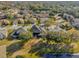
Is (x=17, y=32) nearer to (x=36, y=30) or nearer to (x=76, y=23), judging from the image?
(x=36, y=30)

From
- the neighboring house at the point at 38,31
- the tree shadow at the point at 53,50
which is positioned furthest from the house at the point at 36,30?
the tree shadow at the point at 53,50

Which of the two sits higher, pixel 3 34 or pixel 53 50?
pixel 3 34

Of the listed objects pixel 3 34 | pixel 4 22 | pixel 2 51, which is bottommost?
pixel 2 51

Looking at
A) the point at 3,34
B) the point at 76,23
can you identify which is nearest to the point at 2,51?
the point at 3,34

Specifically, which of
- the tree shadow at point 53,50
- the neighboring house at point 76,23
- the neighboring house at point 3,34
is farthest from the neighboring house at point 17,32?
the neighboring house at point 76,23

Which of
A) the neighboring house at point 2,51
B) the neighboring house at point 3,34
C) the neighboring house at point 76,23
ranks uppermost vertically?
the neighboring house at point 76,23

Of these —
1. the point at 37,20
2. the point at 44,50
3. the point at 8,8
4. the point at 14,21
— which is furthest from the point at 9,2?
the point at 44,50

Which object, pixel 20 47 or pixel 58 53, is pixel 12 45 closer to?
pixel 20 47

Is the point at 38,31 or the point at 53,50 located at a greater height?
the point at 38,31

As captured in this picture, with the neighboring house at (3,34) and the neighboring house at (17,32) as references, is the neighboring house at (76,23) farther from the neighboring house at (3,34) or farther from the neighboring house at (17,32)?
the neighboring house at (3,34)

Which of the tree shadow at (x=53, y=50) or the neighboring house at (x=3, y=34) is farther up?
the neighboring house at (x=3, y=34)

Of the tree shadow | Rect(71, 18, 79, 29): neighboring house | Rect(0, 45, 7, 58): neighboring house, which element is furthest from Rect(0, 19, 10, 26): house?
Rect(71, 18, 79, 29): neighboring house

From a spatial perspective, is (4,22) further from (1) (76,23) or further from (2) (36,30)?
(1) (76,23)

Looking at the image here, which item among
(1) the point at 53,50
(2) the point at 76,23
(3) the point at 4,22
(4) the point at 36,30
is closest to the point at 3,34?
(3) the point at 4,22
